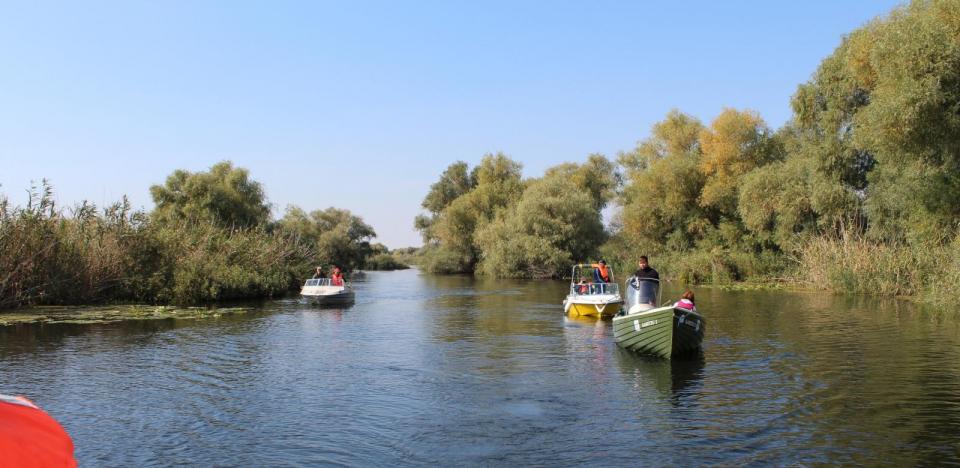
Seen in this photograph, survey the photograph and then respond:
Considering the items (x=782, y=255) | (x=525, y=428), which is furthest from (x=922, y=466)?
(x=782, y=255)

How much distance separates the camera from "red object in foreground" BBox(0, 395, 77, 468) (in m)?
2.68

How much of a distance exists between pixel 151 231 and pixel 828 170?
35636 millimetres

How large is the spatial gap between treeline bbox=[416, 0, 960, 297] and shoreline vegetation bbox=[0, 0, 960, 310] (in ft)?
0.32

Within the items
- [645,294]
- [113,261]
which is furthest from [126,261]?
[645,294]

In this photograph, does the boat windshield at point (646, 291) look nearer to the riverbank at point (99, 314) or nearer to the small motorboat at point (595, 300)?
the small motorboat at point (595, 300)

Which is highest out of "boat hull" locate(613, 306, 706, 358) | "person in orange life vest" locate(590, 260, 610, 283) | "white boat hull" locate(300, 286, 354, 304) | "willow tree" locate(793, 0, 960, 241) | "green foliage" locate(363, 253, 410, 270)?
"willow tree" locate(793, 0, 960, 241)

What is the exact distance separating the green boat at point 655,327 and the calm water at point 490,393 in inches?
16.2

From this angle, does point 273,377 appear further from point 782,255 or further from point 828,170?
point 782,255

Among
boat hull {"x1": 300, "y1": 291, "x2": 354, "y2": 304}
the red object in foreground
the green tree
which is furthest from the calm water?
the green tree

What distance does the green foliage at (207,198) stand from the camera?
60625 mm

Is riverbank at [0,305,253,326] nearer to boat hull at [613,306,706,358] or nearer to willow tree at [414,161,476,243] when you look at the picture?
boat hull at [613,306,706,358]

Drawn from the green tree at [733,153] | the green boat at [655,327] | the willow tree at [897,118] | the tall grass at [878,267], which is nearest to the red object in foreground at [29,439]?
the green boat at [655,327]

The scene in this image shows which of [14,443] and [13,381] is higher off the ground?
[14,443]

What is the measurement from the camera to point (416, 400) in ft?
43.2
